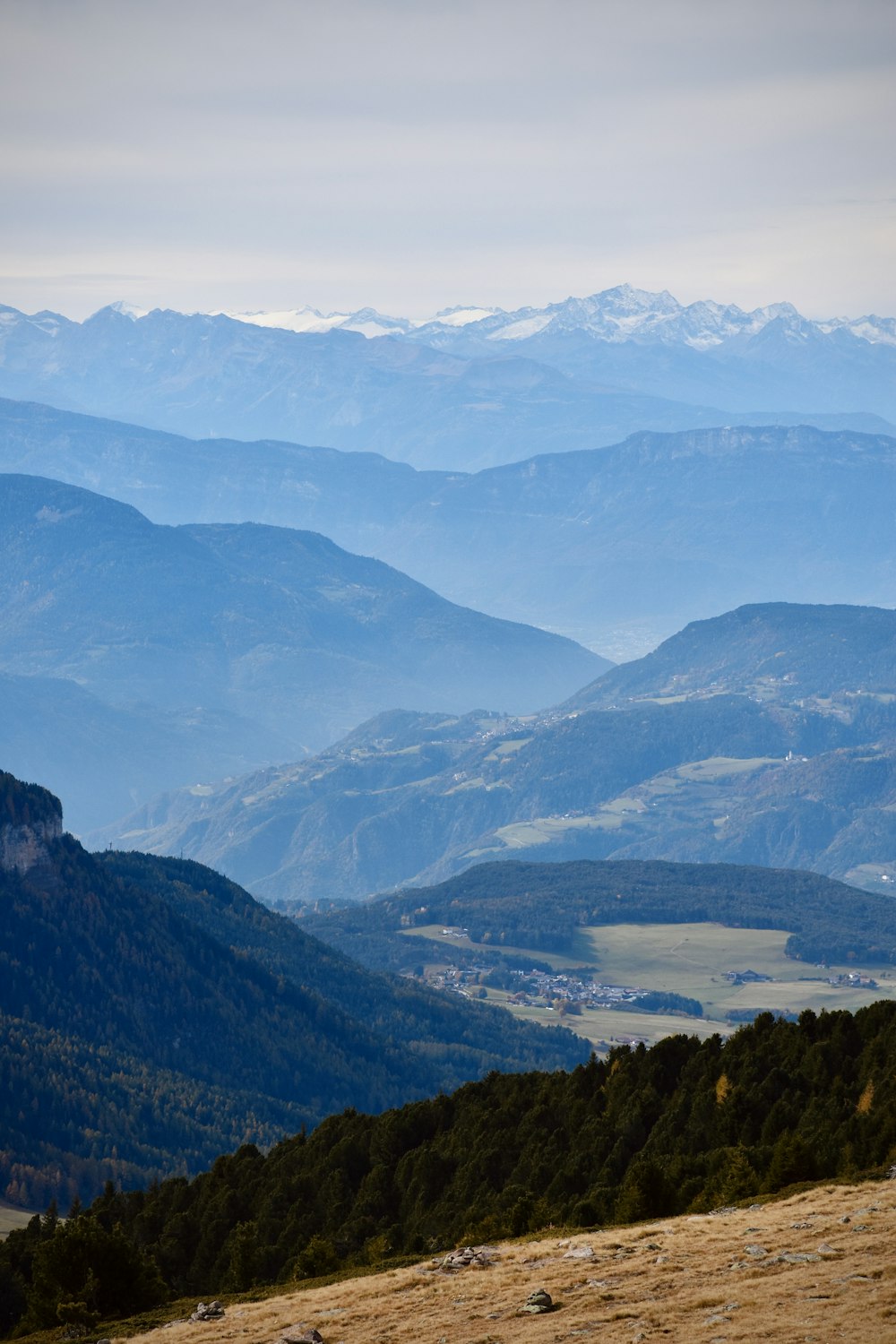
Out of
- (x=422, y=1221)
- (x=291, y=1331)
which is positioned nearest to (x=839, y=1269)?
(x=291, y=1331)

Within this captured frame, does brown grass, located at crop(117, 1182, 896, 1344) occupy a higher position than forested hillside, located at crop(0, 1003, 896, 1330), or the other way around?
forested hillside, located at crop(0, 1003, 896, 1330)

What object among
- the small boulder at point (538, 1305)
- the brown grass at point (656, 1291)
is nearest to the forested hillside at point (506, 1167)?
the brown grass at point (656, 1291)

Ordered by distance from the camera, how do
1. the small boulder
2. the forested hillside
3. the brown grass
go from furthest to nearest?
the forested hillside < the small boulder < the brown grass

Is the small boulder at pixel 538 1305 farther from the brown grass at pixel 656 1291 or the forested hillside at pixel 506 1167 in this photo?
the forested hillside at pixel 506 1167

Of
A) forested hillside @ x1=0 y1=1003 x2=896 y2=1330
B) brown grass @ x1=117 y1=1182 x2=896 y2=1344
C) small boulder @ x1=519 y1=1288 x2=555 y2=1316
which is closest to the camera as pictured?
brown grass @ x1=117 y1=1182 x2=896 y2=1344

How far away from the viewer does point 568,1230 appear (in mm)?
67812

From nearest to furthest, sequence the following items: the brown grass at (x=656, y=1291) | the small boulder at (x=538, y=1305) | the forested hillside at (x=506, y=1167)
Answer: the brown grass at (x=656, y=1291) → the small boulder at (x=538, y=1305) → the forested hillside at (x=506, y=1167)

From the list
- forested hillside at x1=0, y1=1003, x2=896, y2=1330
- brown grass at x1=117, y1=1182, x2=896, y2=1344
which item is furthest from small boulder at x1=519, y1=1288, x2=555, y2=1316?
forested hillside at x1=0, y1=1003, x2=896, y2=1330

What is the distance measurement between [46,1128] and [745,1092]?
111 metres

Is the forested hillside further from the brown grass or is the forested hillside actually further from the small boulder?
the small boulder

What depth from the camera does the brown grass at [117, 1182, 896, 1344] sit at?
46.8 meters

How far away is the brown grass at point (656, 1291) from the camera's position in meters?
46.8

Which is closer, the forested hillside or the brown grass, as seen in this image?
the brown grass

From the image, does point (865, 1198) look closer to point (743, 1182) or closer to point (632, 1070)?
point (743, 1182)
